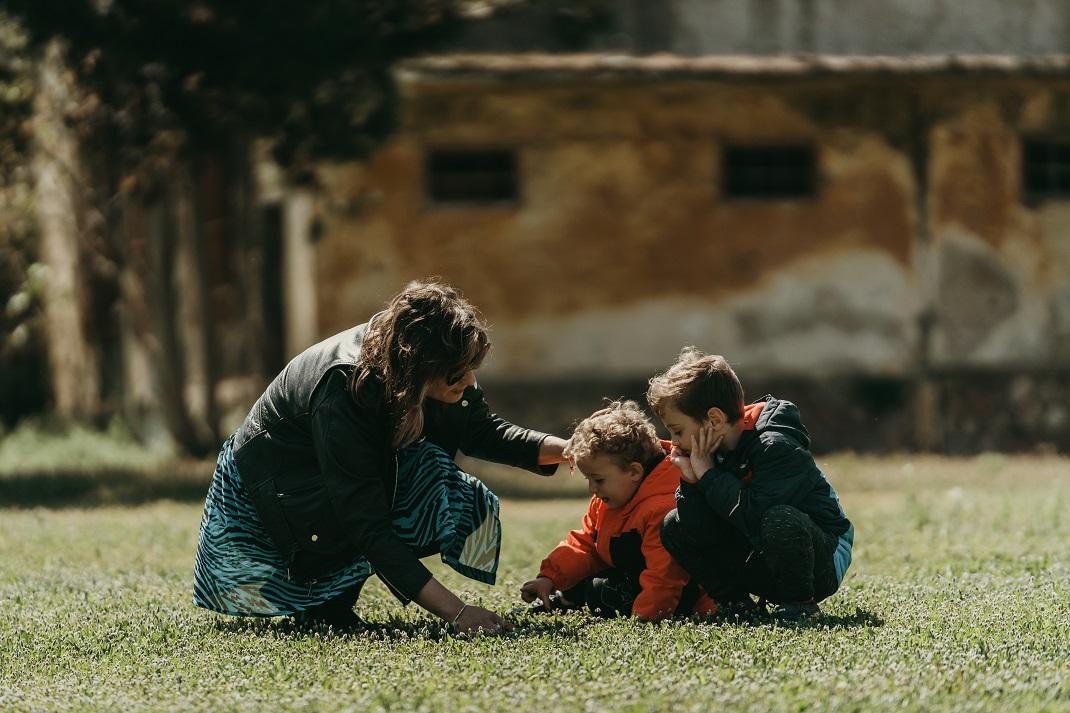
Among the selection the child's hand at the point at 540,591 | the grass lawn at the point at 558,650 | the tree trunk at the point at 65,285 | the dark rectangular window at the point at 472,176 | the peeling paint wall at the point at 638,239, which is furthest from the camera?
the tree trunk at the point at 65,285

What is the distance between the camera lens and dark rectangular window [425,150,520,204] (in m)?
14.4

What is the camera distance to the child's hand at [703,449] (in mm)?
5246

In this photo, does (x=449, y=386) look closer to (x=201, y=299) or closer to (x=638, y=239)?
(x=201, y=299)

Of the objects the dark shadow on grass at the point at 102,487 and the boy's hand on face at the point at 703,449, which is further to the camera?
the dark shadow on grass at the point at 102,487

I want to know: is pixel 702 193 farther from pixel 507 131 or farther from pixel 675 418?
pixel 675 418

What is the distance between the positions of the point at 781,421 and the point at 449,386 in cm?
120

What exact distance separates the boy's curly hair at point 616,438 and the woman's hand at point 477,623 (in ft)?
2.19

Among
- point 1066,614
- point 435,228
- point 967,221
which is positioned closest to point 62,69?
point 435,228

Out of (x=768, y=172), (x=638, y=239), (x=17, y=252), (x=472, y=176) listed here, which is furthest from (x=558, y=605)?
(x=17, y=252)

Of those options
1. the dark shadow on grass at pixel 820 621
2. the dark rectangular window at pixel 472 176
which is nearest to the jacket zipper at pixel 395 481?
the dark shadow on grass at pixel 820 621

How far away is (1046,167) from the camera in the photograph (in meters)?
15.2

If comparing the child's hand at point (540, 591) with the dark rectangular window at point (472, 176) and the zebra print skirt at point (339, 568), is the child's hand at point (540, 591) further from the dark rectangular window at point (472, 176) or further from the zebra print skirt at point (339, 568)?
the dark rectangular window at point (472, 176)

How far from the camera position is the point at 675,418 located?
206 inches

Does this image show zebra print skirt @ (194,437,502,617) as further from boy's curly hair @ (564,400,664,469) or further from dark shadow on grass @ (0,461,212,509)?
dark shadow on grass @ (0,461,212,509)
